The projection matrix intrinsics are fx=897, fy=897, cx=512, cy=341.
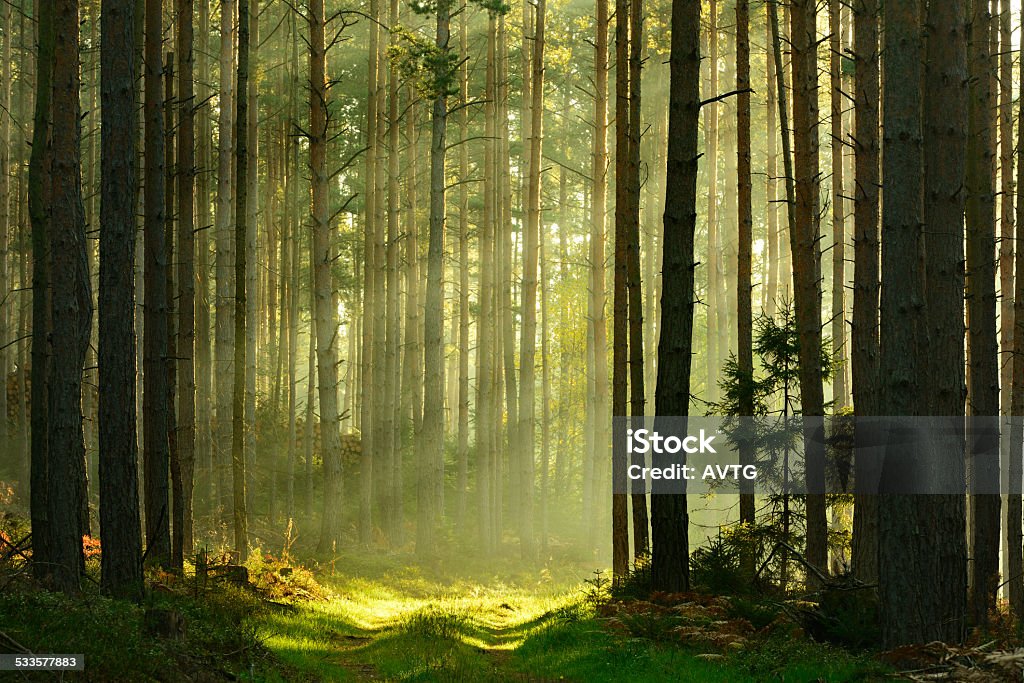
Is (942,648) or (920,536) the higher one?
(920,536)

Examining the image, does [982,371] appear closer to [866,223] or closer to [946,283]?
[866,223]

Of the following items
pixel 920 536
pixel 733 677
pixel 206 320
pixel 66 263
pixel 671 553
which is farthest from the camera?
pixel 206 320

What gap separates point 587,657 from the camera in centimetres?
865

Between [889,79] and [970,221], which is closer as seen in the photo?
[889,79]

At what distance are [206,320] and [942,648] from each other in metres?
22.0

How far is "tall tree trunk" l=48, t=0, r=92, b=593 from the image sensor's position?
8.43 m

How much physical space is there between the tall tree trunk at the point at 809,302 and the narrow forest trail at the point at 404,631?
12.4 ft

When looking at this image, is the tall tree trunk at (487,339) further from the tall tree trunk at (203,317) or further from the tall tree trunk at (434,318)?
the tall tree trunk at (203,317)

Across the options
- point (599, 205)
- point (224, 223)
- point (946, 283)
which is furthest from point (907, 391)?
point (224, 223)

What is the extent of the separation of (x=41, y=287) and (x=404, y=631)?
591 cm

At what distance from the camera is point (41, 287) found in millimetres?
9312

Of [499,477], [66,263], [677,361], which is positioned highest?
[66,263]

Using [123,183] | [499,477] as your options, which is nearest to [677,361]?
[123,183]

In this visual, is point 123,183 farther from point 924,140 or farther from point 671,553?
point 924,140
